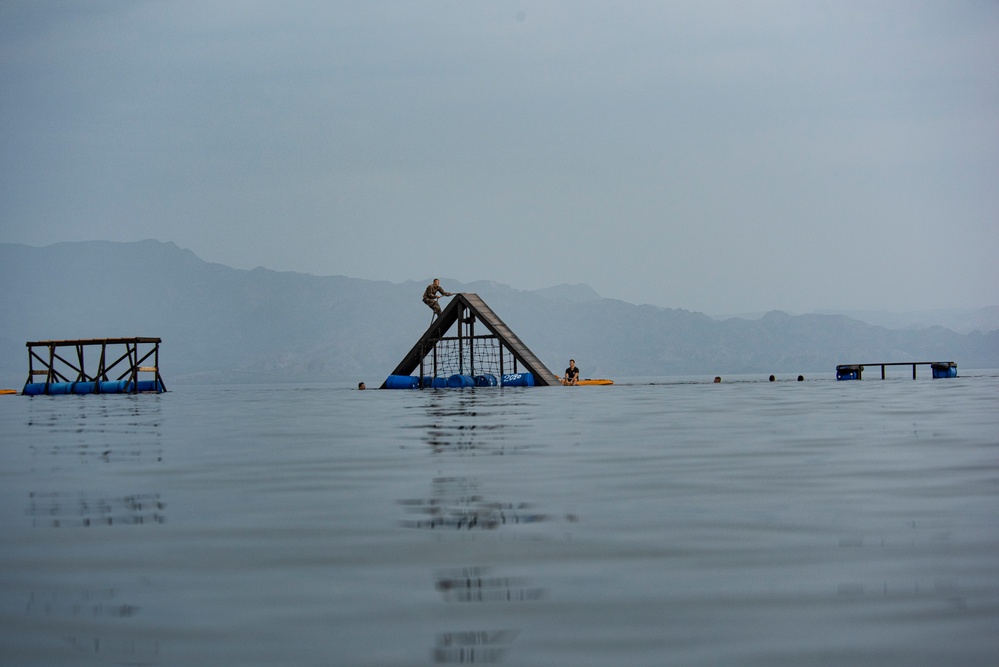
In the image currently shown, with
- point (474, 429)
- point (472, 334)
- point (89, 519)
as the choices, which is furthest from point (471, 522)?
point (472, 334)

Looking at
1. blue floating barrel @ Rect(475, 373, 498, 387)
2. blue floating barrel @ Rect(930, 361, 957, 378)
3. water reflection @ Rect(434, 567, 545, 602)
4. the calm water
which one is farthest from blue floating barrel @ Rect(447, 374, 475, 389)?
water reflection @ Rect(434, 567, 545, 602)

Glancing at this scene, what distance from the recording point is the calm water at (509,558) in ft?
18.3

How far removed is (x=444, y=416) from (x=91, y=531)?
19535 millimetres

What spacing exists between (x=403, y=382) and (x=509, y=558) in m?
56.4

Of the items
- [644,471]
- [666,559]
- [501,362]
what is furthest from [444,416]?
[501,362]

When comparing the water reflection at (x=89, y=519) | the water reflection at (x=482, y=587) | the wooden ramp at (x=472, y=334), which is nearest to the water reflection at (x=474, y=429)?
the water reflection at (x=89, y=519)

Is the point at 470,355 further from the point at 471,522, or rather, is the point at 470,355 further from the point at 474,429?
the point at 471,522

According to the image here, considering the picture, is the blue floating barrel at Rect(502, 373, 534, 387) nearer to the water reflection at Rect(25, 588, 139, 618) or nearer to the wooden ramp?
the wooden ramp

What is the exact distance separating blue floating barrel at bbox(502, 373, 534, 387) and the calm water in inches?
1711

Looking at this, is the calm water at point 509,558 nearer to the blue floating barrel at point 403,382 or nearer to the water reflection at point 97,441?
the water reflection at point 97,441

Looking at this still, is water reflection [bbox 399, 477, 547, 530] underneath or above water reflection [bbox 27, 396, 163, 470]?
underneath

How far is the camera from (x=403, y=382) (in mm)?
63875

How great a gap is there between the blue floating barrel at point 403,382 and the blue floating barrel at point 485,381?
3.67 meters

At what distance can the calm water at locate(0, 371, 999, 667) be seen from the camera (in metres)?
5.57
